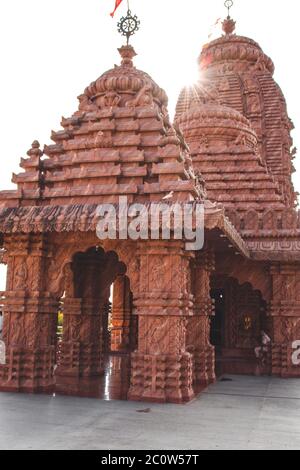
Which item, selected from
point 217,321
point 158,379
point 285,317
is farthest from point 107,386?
point 217,321

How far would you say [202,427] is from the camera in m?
7.94

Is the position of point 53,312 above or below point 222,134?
below

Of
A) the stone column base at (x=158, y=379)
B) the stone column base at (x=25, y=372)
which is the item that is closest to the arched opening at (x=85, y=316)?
the stone column base at (x=25, y=372)

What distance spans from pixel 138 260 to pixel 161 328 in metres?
1.55

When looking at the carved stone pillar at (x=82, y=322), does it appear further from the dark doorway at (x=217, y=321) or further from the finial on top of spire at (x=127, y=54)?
the dark doorway at (x=217, y=321)

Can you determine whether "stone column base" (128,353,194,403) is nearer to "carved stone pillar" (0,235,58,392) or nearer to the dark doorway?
"carved stone pillar" (0,235,58,392)

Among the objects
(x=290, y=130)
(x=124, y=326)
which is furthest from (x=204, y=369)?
(x=290, y=130)

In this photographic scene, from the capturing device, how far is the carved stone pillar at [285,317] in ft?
49.7

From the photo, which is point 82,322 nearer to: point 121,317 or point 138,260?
point 138,260

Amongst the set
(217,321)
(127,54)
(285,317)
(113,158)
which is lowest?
(217,321)

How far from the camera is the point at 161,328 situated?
33.6ft

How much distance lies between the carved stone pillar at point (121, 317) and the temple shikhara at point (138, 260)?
291cm
